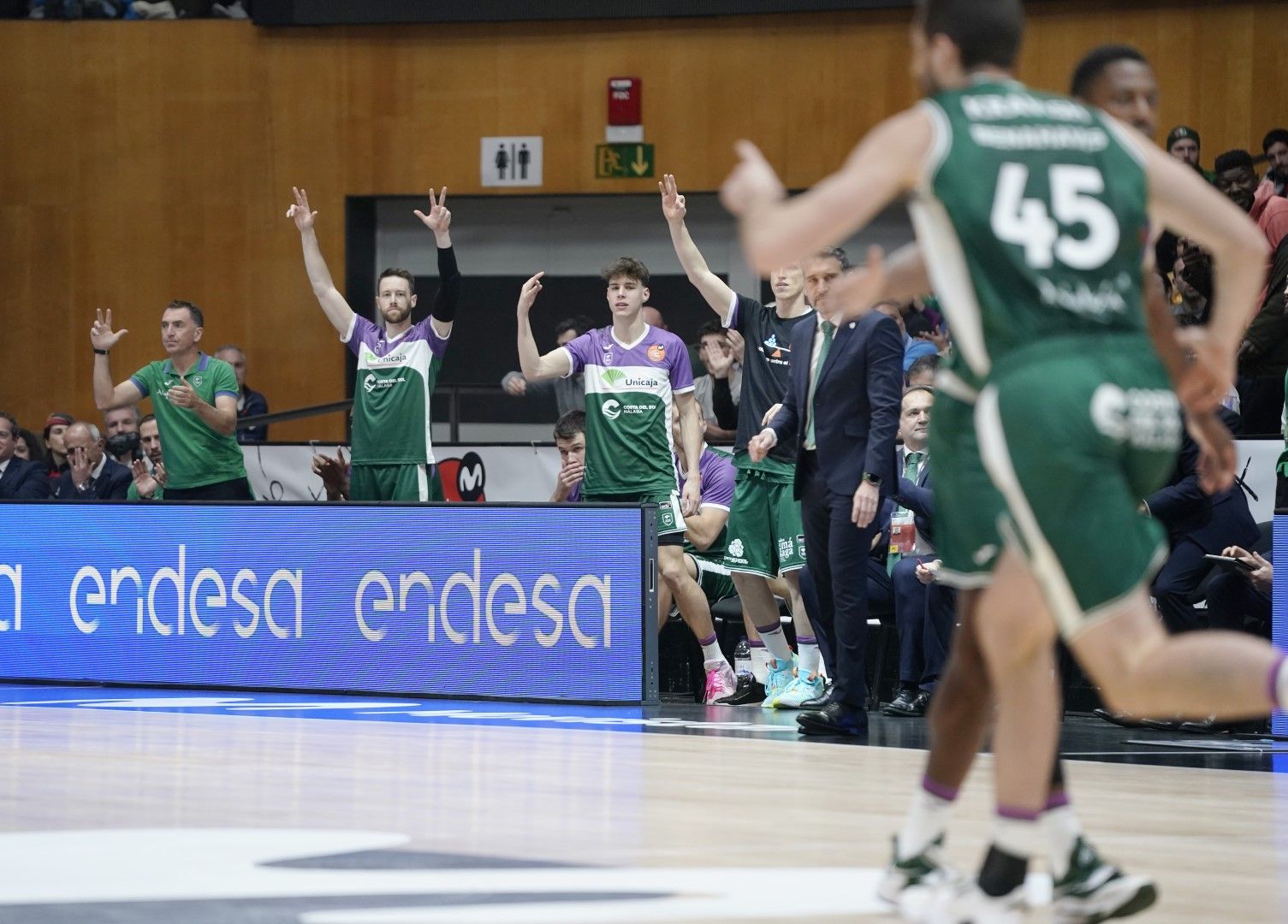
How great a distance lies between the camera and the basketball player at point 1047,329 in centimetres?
291

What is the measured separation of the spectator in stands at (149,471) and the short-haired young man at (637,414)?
125 inches

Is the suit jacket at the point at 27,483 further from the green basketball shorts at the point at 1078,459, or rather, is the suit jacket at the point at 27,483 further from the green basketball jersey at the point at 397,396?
the green basketball shorts at the point at 1078,459

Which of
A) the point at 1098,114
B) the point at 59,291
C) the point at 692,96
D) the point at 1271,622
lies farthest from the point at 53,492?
the point at 1098,114

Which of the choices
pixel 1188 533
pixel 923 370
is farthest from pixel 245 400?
pixel 1188 533

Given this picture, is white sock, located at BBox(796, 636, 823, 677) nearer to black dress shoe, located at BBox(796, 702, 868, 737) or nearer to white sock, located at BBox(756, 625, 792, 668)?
white sock, located at BBox(756, 625, 792, 668)

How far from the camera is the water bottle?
31.3ft

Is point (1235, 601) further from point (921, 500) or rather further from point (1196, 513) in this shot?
point (921, 500)

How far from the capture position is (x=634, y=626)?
8.40 metres

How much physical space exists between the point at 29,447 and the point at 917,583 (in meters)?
7.52

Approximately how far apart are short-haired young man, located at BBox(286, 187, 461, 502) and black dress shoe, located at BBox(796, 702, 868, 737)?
3184 mm

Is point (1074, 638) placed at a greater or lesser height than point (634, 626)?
greater

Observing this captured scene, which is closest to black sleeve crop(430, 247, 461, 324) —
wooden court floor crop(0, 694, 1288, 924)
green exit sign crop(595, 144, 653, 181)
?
wooden court floor crop(0, 694, 1288, 924)

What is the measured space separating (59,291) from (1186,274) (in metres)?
11.2

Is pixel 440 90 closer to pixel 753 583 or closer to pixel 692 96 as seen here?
pixel 692 96
